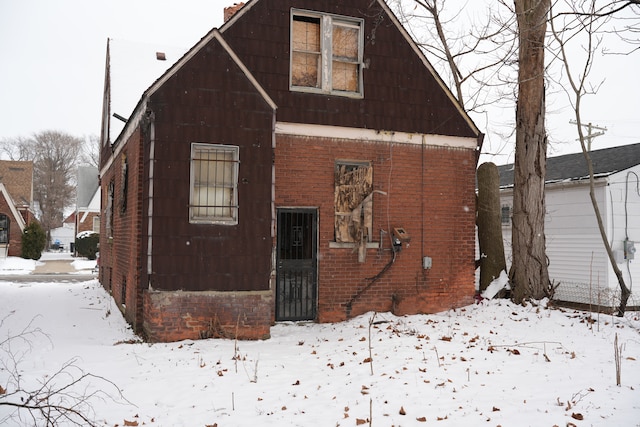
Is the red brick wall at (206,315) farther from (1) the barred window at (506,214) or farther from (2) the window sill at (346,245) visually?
(1) the barred window at (506,214)

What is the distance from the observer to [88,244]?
3800cm

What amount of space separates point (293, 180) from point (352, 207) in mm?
1425

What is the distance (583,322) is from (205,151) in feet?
26.7

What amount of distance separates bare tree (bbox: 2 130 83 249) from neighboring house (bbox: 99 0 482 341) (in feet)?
188

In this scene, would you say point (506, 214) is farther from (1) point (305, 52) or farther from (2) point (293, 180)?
(1) point (305, 52)

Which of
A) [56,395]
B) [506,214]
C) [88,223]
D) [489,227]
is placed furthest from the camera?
[88,223]

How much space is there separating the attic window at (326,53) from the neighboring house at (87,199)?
39.0 meters

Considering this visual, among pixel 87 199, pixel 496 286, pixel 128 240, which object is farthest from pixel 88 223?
pixel 496 286

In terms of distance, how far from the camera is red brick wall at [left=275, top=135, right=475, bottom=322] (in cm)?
1079

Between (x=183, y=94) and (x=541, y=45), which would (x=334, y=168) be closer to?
(x=183, y=94)

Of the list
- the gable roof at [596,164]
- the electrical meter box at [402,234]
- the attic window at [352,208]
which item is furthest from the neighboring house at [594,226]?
the attic window at [352,208]

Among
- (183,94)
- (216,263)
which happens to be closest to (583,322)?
(216,263)

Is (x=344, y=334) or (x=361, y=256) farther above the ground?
(x=361, y=256)

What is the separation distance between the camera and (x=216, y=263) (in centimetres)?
918
